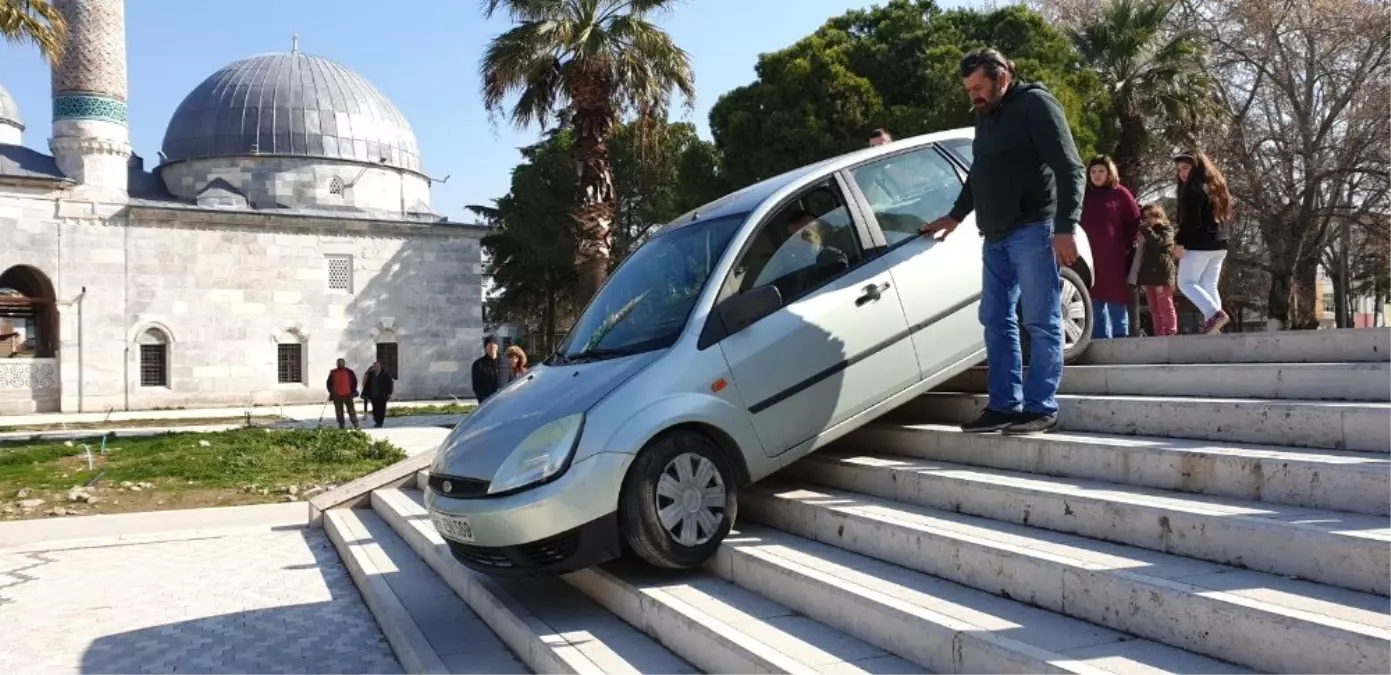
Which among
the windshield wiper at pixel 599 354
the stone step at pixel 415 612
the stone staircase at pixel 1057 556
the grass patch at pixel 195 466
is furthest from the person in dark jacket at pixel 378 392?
→ the windshield wiper at pixel 599 354

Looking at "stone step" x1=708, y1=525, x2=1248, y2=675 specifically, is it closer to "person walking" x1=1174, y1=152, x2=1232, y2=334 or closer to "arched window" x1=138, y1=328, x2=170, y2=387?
"person walking" x1=1174, y1=152, x2=1232, y2=334

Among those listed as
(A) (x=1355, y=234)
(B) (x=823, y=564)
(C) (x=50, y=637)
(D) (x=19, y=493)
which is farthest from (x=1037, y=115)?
(A) (x=1355, y=234)

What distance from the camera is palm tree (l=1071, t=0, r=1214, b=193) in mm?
23125

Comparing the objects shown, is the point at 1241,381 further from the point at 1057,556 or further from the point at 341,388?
the point at 341,388

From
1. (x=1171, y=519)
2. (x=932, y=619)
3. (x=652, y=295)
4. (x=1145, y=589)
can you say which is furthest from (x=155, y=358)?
(x=1145, y=589)

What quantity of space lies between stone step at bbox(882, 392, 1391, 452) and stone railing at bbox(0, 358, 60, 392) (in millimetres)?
35708

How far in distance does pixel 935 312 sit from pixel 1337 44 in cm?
2647

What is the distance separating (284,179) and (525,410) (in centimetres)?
4129

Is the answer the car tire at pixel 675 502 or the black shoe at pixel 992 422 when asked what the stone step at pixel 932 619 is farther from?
the black shoe at pixel 992 422

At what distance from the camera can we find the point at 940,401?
5996 mm

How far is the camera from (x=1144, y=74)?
23891 millimetres

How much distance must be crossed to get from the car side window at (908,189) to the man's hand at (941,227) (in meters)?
0.07

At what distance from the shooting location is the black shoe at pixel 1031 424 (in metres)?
4.96

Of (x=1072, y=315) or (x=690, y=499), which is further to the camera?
(x=1072, y=315)
